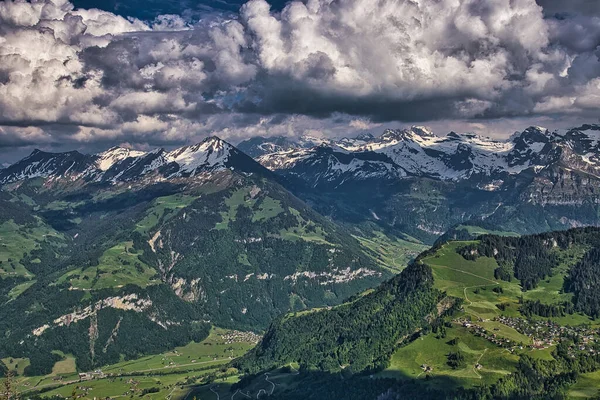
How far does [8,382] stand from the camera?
223 ft
